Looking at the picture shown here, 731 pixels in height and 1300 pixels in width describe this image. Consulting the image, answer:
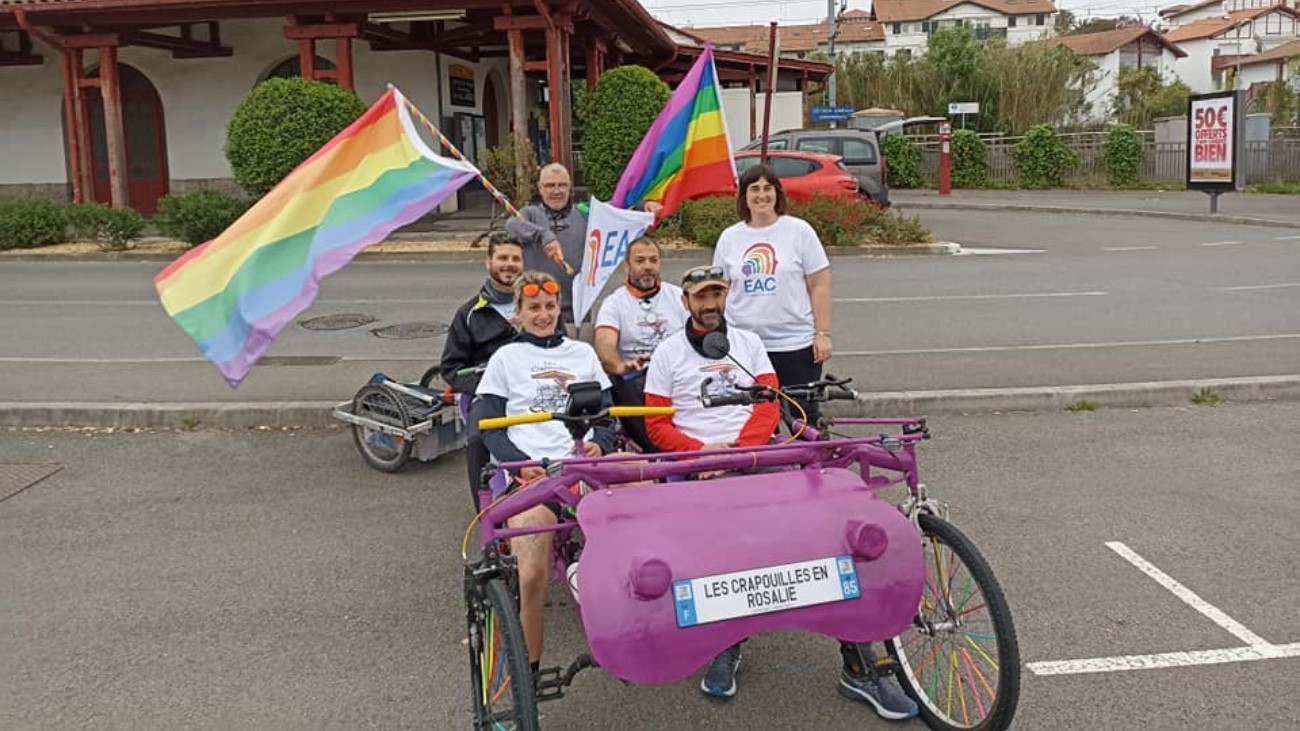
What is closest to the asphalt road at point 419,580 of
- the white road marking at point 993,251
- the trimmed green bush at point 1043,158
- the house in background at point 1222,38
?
the white road marking at point 993,251

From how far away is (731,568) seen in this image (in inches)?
123

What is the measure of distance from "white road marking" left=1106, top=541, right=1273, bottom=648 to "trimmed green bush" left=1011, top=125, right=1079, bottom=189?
3307 cm

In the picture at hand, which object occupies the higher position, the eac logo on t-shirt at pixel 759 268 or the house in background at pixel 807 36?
the house in background at pixel 807 36

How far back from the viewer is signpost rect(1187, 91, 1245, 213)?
24.0 metres

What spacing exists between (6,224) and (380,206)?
17.9 meters

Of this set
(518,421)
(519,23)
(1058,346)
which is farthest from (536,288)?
(519,23)

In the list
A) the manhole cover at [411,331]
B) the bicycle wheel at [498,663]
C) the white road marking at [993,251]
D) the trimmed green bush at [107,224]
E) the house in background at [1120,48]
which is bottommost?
the bicycle wheel at [498,663]

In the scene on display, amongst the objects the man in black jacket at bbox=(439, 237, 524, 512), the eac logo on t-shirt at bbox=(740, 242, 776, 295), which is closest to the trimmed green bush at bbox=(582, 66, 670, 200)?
the man in black jacket at bbox=(439, 237, 524, 512)

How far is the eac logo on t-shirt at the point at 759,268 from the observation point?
5547mm

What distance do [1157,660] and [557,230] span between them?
414 cm

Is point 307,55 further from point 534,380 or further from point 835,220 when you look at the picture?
point 534,380

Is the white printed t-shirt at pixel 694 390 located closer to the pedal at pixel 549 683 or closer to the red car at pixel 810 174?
the pedal at pixel 549 683

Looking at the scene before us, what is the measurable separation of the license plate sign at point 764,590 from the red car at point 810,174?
16.8 m

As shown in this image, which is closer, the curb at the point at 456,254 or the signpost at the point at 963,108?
the curb at the point at 456,254
